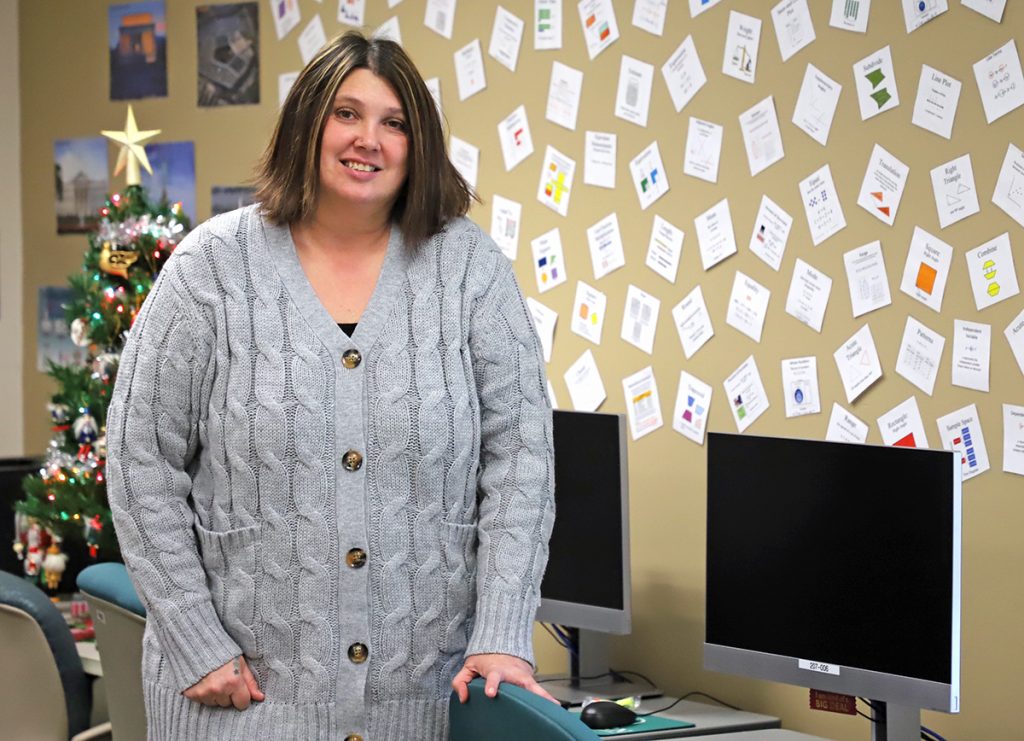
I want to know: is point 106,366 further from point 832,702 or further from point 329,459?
point 832,702

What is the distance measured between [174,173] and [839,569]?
2618 mm

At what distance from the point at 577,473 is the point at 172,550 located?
3.98 ft

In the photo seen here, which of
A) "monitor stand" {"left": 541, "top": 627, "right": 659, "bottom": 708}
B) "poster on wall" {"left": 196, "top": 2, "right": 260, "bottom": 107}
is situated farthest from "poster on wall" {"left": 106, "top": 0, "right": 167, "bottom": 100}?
"monitor stand" {"left": 541, "top": 627, "right": 659, "bottom": 708}

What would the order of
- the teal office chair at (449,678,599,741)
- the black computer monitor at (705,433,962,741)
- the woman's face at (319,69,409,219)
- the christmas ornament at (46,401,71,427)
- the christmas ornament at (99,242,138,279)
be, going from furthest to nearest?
1. the christmas ornament at (46,401,71,427)
2. the christmas ornament at (99,242,138,279)
3. the black computer monitor at (705,433,962,741)
4. the woman's face at (319,69,409,219)
5. the teal office chair at (449,678,599,741)

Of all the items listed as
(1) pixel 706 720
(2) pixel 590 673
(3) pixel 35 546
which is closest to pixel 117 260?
(3) pixel 35 546

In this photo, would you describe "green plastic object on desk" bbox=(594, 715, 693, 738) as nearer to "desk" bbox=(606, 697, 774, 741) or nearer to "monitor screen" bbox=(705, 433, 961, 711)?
"desk" bbox=(606, 697, 774, 741)

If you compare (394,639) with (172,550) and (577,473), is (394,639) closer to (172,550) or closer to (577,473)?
(172,550)

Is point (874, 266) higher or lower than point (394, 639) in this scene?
higher

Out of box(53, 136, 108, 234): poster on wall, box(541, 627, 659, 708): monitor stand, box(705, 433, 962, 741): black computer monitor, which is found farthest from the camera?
box(53, 136, 108, 234): poster on wall

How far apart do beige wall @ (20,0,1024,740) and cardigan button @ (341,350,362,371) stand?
948mm

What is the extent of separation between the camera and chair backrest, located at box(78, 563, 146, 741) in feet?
8.01

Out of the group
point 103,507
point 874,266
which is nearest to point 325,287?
point 874,266

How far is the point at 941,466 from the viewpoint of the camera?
2.13 m

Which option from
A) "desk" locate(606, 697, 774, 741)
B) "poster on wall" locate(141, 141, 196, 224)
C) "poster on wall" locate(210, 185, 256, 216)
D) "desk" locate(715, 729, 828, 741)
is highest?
"poster on wall" locate(141, 141, 196, 224)
